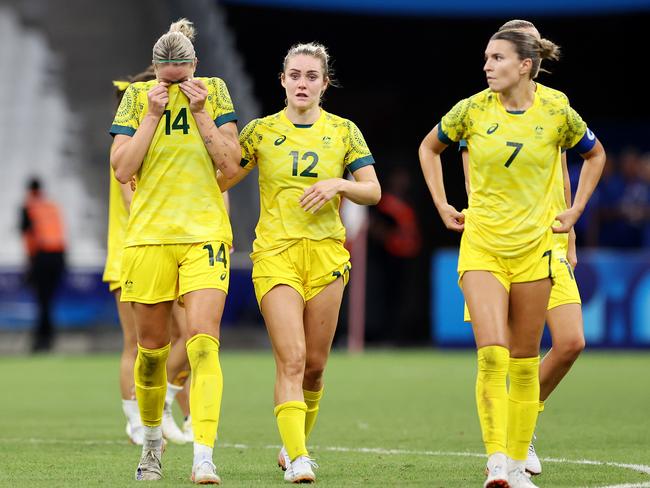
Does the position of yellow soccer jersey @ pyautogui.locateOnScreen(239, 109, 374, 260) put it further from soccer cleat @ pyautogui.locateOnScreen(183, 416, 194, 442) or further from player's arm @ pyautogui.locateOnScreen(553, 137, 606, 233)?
soccer cleat @ pyautogui.locateOnScreen(183, 416, 194, 442)

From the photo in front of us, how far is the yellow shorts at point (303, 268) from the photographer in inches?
304

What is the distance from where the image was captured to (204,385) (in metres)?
7.28

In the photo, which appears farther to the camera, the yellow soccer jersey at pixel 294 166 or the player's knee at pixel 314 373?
the player's knee at pixel 314 373

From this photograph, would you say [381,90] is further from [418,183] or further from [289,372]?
[289,372]

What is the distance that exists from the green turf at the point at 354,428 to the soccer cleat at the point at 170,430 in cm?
28

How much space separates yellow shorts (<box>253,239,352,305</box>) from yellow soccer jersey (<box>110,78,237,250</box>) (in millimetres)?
366

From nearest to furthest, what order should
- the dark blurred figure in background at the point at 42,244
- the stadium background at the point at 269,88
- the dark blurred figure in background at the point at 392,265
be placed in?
the dark blurred figure in background at the point at 42,244 → the stadium background at the point at 269,88 → the dark blurred figure in background at the point at 392,265

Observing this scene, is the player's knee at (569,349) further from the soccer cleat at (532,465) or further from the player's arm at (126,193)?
the player's arm at (126,193)

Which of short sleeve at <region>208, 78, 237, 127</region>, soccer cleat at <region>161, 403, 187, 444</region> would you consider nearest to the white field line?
soccer cleat at <region>161, 403, 187, 444</region>

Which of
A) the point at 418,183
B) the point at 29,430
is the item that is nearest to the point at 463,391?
the point at 29,430

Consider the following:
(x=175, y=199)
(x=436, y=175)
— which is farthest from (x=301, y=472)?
(x=436, y=175)

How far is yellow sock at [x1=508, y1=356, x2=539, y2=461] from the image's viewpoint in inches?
291

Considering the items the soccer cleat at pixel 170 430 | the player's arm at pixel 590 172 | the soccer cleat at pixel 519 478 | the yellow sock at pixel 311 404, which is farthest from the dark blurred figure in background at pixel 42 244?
the soccer cleat at pixel 519 478

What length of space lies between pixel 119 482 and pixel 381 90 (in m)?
18.2
